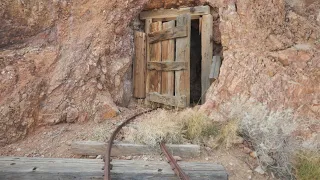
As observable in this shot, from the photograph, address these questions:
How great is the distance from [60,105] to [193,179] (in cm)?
290

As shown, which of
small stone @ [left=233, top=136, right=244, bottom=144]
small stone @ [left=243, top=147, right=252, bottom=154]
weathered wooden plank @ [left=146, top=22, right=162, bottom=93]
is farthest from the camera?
weathered wooden plank @ [left=146, top=22, right=162, bottom=93]

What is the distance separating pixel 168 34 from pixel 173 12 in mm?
652

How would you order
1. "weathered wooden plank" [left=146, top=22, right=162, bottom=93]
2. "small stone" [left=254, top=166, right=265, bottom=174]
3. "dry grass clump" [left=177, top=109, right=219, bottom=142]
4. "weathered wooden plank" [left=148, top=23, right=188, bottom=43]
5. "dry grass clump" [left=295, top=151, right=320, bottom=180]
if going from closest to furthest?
"dry grass clump" [left=295, top=151, right=320, bottom=180]
"small stone" [left=254, top=166, right=265, bottom=174]
"dry grass clump" [left=177, top=109, right=219, bottom=142]
"weathered wooden plank" [left=148, top=23, right=188, bottom=43]
"weathered wooden plank" [left=146, top=22, right=162, bottom=93]

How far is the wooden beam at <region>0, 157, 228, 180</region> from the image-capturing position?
3.31 m

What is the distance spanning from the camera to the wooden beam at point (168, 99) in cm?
610

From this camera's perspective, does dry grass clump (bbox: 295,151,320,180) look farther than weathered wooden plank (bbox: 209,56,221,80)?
No

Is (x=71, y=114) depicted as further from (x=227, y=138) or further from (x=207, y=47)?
(x=207, y=47)

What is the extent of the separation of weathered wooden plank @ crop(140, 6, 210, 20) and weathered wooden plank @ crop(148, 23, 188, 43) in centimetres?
47

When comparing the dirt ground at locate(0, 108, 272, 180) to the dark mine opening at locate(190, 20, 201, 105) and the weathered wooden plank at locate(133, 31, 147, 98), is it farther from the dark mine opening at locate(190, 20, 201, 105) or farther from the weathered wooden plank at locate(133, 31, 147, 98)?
the dark mine opening at locate(190, 20, 201, 105)

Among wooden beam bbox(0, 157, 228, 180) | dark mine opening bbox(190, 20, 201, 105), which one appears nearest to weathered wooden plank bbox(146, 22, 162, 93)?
dark mine opening bbox(190, 20, 201, 105)

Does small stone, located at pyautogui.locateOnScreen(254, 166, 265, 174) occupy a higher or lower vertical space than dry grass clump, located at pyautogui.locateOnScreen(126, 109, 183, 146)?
lower

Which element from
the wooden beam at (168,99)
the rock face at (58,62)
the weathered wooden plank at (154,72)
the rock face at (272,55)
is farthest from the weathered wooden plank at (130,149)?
the weathered wooden plank at (154,72)

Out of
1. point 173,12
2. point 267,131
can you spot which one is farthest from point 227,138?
point 173,12

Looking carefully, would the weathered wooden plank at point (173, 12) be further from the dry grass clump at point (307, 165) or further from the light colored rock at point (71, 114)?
the dry grass clump at point (307, 165)
